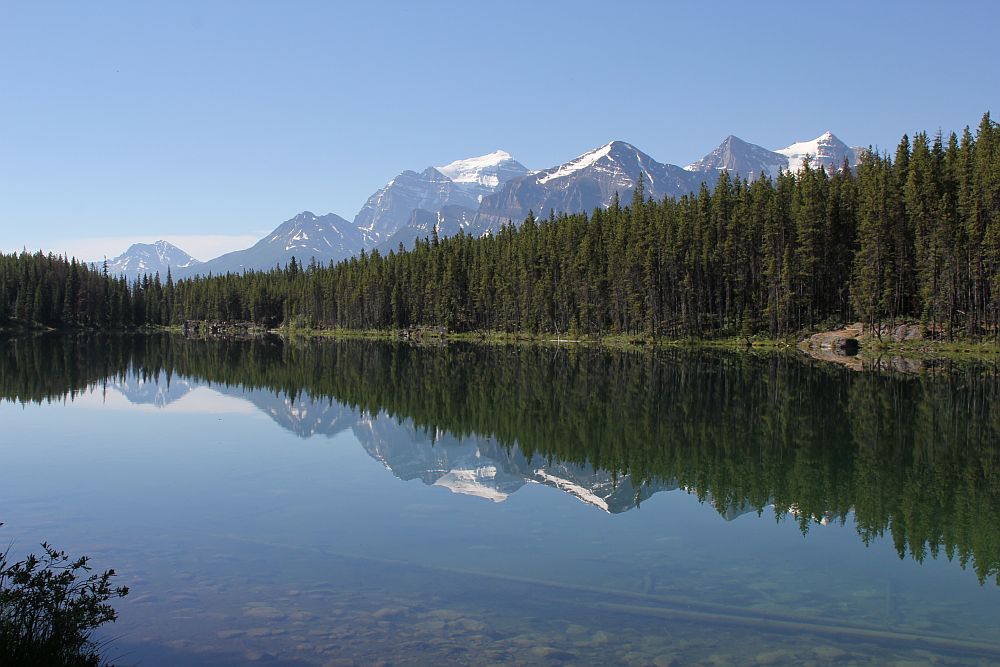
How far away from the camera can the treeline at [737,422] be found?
18500 mm

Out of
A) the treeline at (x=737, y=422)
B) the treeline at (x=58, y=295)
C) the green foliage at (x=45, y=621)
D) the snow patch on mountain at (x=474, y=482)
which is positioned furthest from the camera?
the treeline at (x=58, y=295)

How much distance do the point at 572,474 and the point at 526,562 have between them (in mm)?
7809

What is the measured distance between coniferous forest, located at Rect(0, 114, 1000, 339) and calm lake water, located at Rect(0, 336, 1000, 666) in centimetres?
3889

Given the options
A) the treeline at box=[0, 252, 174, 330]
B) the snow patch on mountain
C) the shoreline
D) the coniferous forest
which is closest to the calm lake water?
the snow patch on mountain

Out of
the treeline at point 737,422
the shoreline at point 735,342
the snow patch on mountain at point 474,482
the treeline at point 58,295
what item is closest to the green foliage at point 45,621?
the snow patch on mountain at point 474,482

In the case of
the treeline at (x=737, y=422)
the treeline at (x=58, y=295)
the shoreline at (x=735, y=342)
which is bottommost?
the treeline at (x=737, y=422)

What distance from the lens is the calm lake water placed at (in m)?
11.2

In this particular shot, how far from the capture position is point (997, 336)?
6712 centimetres

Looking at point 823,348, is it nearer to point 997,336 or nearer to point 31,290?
point 997,336

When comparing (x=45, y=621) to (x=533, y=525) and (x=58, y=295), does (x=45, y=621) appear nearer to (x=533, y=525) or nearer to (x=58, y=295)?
(x=533, y=525)

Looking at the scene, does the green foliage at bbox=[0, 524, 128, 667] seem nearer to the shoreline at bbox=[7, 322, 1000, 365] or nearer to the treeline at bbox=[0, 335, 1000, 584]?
the treeline at bbox=[0, 335, 1000, 584]

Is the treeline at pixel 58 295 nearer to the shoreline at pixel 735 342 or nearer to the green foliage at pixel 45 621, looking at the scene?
the shoreline at pixel 735 342

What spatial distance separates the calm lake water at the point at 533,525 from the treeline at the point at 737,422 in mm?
158

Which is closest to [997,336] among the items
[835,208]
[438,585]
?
[835,208]
